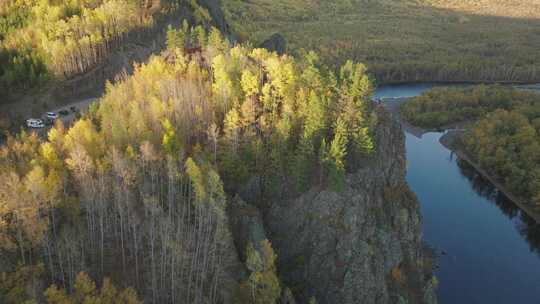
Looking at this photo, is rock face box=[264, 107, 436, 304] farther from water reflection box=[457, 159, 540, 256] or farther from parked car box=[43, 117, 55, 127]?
water reflection box=[457, 159, 540, 256]

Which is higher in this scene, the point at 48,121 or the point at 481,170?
the point at 48,121

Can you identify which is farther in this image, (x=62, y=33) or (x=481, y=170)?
(x=481, y=170)

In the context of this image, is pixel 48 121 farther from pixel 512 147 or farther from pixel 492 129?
pixel 492 129

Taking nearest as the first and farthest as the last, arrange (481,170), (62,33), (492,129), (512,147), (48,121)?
(48,121)
(62,33)
(512,147)
(481,170)
(492,129)

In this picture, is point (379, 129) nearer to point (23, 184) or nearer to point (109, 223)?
point (109, 223)

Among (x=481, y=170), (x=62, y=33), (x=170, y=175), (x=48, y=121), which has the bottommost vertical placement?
(x=481, y=170)

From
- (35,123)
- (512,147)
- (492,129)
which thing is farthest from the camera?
(492,129)

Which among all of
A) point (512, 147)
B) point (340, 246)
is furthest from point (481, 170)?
point (340, 246)
